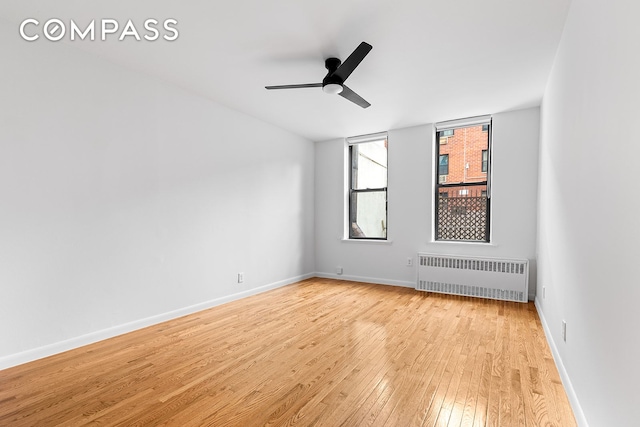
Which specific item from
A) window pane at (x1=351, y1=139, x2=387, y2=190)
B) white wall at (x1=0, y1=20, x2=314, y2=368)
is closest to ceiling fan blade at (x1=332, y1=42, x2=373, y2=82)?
white wall at (x1=0, y1=20, x2=314, y2=368)

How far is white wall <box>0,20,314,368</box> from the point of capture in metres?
2.39

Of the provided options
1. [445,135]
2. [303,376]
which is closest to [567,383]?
[303,376]

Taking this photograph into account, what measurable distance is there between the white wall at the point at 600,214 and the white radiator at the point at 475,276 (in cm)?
187

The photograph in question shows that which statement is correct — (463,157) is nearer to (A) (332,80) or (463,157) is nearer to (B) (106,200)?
(A) (332,80)

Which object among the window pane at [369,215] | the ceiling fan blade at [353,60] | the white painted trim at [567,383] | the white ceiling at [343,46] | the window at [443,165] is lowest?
the white painted trim at [567,383]

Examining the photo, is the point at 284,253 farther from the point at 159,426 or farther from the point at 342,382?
the point at 159,426

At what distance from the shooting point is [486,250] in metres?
4.45

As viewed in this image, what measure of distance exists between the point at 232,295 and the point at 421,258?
280 centimetres

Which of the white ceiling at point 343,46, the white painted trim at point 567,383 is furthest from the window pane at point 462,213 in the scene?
the white painted trim at point 567,383

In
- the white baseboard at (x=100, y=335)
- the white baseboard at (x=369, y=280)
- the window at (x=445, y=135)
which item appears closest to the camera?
the white baseboard at (x=100, y=335)

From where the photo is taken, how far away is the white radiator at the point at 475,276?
4.09m

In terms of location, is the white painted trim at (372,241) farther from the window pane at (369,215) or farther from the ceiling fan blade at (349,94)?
the ceiling fan blade at (349,94)

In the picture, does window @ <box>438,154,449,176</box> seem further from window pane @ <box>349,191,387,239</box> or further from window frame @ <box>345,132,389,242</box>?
window pane @ <box>349,191,387,239</box>

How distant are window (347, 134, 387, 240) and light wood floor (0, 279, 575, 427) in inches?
89.3
